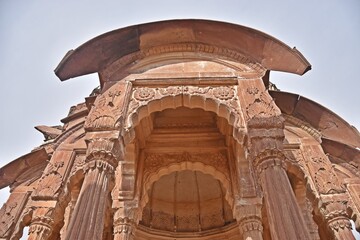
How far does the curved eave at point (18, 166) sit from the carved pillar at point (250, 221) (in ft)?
26.5

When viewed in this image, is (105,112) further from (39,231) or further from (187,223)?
(187,223)

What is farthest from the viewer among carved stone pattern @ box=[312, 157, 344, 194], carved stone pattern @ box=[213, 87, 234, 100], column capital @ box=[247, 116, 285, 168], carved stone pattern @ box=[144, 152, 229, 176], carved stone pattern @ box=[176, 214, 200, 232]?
carved stone pattern @ box=[176, 214, 200, 232]

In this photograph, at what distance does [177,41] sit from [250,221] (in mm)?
5324

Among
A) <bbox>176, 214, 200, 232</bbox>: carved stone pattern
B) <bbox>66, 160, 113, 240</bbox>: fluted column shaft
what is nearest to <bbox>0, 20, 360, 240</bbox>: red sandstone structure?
<bbox>66, 160, 113, 240</bbox>: fluted column shaft

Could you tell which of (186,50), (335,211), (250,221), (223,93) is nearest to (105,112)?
(223,93)

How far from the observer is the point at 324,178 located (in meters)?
10.1

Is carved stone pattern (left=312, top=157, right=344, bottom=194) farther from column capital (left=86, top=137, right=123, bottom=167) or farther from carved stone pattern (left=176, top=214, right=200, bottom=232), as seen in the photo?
carved stone pattern (left=176, top=214, right=200, bottom=232)

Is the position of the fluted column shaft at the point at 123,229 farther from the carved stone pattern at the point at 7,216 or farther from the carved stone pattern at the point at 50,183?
the carved stone pattern at the point at 7,216

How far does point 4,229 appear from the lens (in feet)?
36.6

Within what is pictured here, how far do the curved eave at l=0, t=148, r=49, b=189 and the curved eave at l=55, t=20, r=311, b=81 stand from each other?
618cm

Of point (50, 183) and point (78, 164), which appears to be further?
point (78, 164)

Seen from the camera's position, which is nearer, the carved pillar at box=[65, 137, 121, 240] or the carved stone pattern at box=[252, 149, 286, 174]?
the carved pillar at box=[65, 137, 121, 240]

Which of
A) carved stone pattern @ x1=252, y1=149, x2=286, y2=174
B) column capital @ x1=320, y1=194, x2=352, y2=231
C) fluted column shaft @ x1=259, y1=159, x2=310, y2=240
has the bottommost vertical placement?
fluted column shaft @ x1=259, y1=159, x2=310, y2=240

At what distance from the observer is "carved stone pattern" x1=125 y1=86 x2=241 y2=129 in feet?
26.7
